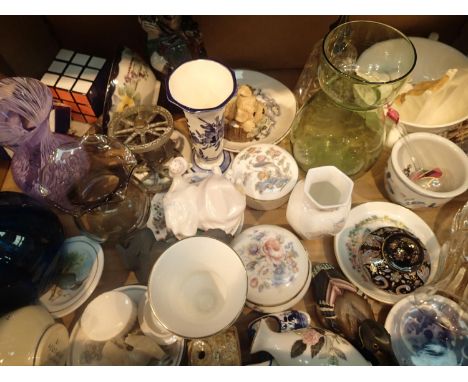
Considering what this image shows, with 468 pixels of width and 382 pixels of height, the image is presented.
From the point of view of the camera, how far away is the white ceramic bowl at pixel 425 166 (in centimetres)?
73

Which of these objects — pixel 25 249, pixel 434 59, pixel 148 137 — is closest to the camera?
pixel 25 249

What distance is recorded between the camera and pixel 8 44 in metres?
0.81

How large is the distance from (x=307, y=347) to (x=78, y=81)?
28.5 inches

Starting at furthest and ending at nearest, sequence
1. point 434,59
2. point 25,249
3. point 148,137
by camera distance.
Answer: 1. point 434,59
2. point 148,137
3. point 25,249

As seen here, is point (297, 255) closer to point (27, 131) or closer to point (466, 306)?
point (466, 306)

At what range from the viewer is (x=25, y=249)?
0.65 metres

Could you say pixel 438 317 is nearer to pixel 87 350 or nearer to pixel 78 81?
pixel 87 350

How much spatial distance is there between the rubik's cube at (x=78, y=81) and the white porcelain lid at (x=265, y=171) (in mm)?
358

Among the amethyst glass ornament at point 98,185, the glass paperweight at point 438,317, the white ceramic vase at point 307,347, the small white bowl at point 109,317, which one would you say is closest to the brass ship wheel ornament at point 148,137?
the amethyst glass ornament at point 98,185

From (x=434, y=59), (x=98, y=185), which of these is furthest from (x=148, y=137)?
(x=434, y=59)

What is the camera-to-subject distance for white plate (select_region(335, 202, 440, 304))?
27.6 inches

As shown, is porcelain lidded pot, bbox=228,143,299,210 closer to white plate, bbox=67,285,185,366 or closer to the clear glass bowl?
the clear glass bowl

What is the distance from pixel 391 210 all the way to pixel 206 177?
0.42 m
